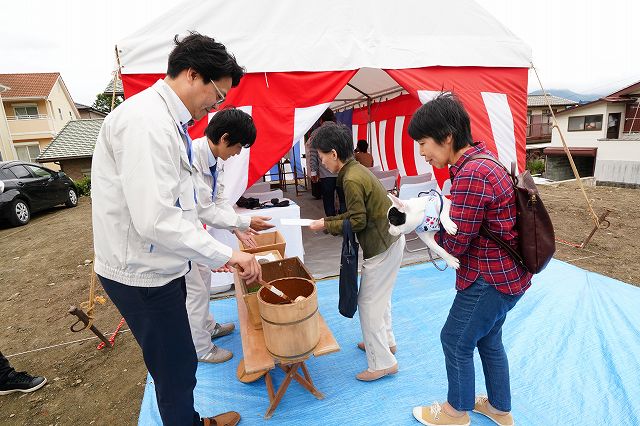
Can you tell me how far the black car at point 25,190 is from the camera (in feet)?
25.1

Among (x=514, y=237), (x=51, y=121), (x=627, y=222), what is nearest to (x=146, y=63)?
(x=514, y=237)

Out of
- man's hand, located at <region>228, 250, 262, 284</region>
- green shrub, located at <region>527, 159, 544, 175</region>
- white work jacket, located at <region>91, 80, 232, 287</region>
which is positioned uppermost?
white work jacket, located at <region>91, 80, 232, 287</region>

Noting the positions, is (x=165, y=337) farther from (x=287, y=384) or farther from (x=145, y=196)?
(x=287, y=384)

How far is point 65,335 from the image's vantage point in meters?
3.26

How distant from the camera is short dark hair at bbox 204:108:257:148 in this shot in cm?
203

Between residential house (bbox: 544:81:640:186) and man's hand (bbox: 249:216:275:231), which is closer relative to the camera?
man's hand (bbox: 249:216:275:231)

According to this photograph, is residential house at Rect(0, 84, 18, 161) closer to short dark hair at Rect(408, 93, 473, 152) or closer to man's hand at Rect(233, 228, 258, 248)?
man's hand at Rect(233, 228, 258, 248)

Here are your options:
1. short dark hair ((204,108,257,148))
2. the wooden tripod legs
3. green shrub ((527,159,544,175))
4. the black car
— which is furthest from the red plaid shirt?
green shrub ((527,159,544,175))

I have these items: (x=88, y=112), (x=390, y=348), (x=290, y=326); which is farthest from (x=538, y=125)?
(x=88, y=112)

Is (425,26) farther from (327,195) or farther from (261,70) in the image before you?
(327,195)

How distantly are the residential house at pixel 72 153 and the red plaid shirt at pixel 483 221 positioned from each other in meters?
18.0

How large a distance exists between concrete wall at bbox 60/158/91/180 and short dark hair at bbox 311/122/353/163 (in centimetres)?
1799

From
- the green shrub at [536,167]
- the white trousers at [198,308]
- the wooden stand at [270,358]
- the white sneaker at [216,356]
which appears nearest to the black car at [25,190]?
the white trousers at [198,308]

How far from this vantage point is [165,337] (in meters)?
1.33
